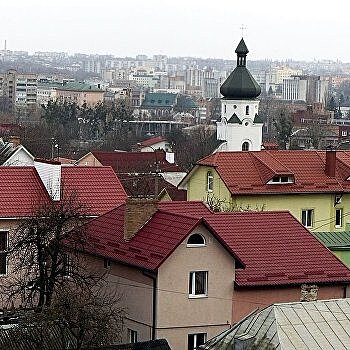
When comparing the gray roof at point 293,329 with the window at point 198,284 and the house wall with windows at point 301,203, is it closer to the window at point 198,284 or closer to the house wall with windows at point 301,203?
the window at point 198,284

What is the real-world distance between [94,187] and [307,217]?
44.4 ft

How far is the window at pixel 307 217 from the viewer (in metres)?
46.3

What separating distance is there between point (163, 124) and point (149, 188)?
12721cm

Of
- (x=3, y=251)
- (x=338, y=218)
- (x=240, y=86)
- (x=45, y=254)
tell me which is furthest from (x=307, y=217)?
(x=240, y=86)

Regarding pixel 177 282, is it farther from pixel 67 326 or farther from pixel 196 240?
pixel 67 326

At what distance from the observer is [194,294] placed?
93.9ft

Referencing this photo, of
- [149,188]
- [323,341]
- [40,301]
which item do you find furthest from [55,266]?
[149,188]

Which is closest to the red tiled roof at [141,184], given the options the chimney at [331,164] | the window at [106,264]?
the chimney at [331,164]

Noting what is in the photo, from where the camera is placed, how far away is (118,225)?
31.1 m

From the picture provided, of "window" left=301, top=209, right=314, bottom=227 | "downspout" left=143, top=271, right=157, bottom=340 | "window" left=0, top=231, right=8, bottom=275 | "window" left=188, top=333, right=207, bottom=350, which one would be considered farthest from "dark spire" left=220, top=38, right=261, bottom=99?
"downspout" left=143, top=271, right=157, bottom=340

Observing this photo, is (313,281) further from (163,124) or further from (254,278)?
(163,124)

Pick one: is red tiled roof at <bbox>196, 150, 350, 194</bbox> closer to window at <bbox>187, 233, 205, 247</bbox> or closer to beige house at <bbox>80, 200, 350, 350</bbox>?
beige house at <bbox>80, 200, 350, 350</bbox>

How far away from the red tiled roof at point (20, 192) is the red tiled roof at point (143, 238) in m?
1.84

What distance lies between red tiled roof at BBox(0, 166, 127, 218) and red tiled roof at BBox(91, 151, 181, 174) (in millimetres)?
39814
